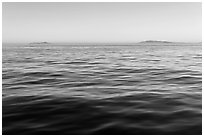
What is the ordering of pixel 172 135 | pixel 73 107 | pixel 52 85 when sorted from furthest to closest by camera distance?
1. pixel 52 85
2. pixel 73 107
3. pixel 172 135

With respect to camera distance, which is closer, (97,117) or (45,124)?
(45,124)

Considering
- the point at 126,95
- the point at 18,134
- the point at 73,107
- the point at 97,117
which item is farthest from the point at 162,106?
the point at 18,134

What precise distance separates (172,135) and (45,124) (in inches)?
132

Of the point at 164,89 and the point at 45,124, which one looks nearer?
the point at 45,124

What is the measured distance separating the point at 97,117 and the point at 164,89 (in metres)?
4.64

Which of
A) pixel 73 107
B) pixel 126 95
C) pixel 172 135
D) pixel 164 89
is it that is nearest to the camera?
pixel 172 135

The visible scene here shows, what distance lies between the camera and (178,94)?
30.4 ft

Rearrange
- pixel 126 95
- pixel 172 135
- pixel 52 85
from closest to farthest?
pixel 172 135, pixel 126 95, pixel 52 85

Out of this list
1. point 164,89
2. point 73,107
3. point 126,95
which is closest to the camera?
point 73,107

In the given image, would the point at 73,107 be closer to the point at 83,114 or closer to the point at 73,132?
the point at 83,114

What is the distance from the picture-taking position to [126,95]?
9211 millimetres

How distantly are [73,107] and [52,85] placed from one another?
4.03 m

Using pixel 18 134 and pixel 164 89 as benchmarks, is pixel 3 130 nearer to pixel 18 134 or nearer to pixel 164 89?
pixel 18 134

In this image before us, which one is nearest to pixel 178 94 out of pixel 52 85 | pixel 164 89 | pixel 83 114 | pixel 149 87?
pixel 164 89
